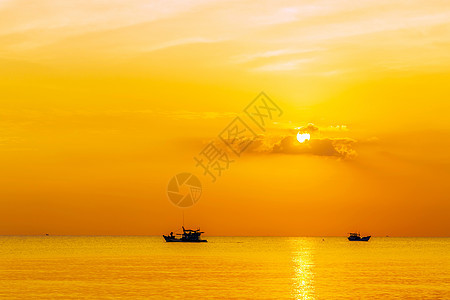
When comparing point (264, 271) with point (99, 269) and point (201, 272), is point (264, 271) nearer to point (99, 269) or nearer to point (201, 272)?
point (201, 272)

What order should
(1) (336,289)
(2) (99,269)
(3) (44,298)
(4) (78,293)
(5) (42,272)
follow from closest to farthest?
(3) (44,298)
(4) (78,293)
(1) (336,289)
(5) (42,272)
(2) (99,269)

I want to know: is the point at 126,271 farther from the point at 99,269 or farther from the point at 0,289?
the point at 0,289

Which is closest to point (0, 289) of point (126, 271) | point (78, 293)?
point (78, 293)

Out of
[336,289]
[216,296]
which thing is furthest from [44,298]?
[336,289]

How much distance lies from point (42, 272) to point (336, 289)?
62.5 m

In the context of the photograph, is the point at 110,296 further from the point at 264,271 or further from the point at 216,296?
the point at 264,271

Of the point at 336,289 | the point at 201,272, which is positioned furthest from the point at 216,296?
the point at 201,272

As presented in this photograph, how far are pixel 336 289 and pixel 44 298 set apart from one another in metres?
43.6

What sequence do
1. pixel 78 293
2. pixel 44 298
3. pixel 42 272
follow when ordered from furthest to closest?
pixel 42 272 → pixel 78 293 → pixel 44 298

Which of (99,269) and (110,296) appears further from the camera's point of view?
(99,269)

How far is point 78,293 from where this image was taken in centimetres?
9881

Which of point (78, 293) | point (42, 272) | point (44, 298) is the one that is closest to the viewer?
point (44, 298)

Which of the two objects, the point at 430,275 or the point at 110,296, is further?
the point at 430,275

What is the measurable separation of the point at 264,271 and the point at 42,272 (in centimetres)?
4528
